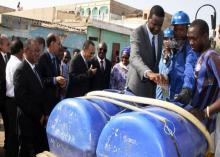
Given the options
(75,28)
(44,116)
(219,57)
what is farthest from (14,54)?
(75,28)

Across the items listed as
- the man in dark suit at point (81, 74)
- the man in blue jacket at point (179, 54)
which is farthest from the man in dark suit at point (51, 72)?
the man in blue jacket at point (179, 54)

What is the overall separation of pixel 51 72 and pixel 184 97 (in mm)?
2627

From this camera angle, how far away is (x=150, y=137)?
2.25 metres

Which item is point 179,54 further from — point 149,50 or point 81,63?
point 81,63

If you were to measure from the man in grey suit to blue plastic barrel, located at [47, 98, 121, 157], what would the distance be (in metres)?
0.93

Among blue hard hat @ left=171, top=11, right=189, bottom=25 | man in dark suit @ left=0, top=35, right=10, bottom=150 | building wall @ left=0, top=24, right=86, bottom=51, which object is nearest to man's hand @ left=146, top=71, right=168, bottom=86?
blue hard hat @ left=171, top=11, right=189, bottom=25

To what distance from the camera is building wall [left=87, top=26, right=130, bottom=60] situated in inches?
888

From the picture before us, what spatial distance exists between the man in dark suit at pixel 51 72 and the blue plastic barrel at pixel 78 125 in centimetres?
195

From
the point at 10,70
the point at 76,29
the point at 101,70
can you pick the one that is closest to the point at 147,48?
the point at 10,70

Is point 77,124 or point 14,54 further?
point 14,54

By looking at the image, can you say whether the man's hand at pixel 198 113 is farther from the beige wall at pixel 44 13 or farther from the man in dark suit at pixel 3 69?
the beige wall at pixel 44 13

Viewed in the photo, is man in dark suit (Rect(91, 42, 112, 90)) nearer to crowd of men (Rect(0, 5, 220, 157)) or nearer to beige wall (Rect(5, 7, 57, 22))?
crowd of men (Rect(0, 5, 220, 157))

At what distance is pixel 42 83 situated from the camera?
488cm

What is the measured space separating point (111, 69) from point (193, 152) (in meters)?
4.58
